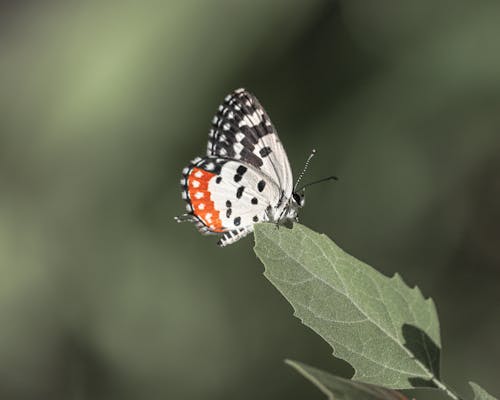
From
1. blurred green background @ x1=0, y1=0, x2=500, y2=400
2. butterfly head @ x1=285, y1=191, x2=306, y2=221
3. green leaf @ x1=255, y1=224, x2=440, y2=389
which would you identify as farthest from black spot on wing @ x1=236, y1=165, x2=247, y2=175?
blurred green background @ x1=0, y1=0, x2=500, y2=400

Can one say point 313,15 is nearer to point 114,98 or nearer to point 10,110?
point 114,98

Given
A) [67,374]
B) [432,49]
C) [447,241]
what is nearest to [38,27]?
[67,374]

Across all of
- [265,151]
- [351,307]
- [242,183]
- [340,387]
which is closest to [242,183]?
[242,183]

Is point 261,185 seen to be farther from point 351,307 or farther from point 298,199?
point 351,307

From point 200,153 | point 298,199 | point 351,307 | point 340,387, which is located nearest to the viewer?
point 340,387

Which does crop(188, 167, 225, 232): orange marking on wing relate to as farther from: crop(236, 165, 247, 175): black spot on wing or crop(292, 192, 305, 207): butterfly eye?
crop(292, 192, 305, 207): butterfly eye
